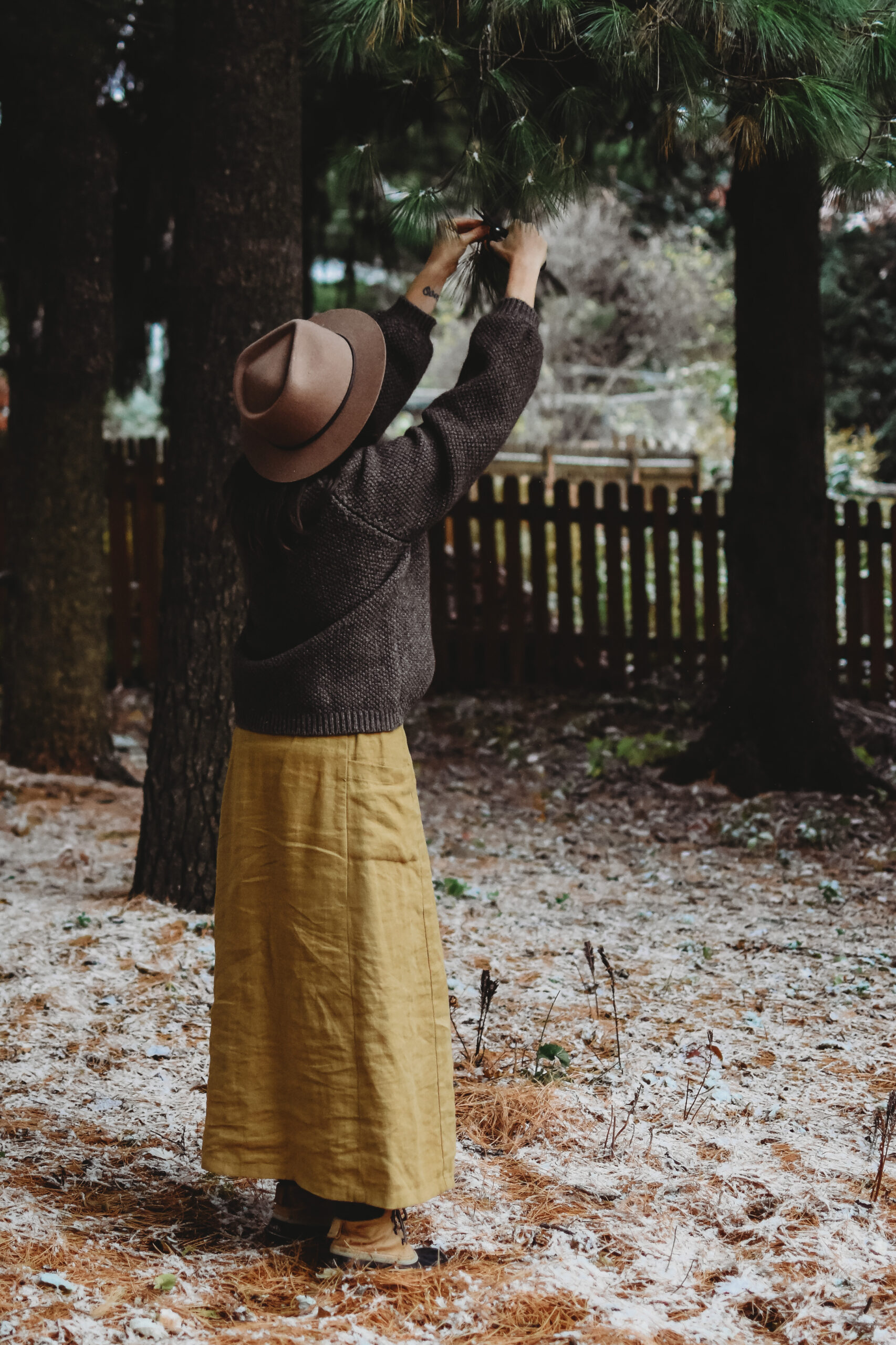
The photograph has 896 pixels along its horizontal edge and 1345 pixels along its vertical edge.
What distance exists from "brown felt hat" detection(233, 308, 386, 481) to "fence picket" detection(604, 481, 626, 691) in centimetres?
637

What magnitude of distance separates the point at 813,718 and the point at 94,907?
3.50 meters

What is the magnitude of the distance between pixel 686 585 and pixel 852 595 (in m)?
1.17

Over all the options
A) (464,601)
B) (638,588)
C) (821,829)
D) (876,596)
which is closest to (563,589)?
(638,588)

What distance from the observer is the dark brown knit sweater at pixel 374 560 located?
206 centimetres

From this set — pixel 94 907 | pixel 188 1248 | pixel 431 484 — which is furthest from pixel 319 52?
pixel 188 1248

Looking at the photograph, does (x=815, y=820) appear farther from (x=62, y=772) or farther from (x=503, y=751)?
(x=62, y=772)

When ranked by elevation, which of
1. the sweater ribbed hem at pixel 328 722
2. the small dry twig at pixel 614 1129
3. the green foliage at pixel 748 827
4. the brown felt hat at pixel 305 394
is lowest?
the small dry twig at pixel 614 1129

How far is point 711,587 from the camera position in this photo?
8344 mm

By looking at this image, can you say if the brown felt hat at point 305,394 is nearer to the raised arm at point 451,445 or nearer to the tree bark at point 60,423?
the raised arm at point 451,445

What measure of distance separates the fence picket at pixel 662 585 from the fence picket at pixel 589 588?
1.38ft

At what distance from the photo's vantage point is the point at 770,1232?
7.63 ft

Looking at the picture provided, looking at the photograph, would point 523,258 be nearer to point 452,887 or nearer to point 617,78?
point 617,78

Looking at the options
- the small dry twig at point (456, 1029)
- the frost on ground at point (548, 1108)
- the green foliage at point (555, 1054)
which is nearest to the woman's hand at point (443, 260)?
the frost on ground at point (548, 1108)

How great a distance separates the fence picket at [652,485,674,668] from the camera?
841cm
